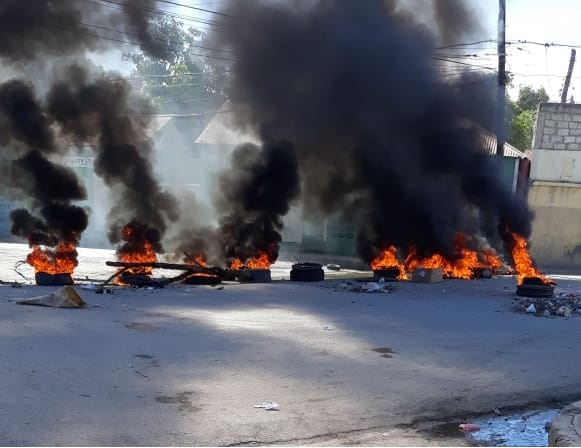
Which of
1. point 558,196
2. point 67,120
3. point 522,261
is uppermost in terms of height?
point 67,120

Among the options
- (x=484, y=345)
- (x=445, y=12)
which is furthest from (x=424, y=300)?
(x=445, y=12)

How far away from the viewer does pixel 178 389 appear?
541 cm

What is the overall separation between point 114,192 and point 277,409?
11.5m

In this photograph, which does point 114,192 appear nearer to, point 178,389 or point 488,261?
point 488,261

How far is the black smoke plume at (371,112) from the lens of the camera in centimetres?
1568

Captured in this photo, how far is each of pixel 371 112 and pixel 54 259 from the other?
26.2ft

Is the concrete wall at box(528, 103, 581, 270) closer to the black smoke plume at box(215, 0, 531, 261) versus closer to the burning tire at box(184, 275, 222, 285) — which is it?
the black smoke plume at box(215, 0, 531, 261)

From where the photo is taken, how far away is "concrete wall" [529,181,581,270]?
19.9 metres

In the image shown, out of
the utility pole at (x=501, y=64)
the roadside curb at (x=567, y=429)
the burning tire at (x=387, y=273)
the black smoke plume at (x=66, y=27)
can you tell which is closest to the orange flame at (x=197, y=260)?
the burning tire at (x=387, y=273)

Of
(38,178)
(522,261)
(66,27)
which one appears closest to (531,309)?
(522,261)

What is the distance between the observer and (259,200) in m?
15.3

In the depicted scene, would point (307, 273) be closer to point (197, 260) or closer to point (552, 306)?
point (197, 260)

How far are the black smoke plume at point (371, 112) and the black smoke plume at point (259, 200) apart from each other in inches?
8.1

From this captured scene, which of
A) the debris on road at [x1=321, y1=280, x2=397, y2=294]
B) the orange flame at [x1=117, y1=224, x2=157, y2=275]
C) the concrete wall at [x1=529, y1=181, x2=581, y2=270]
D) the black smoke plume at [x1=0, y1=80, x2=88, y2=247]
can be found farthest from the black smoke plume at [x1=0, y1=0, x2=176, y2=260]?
the concrete wall at [x1=529, y1=181, x2=581, y2=270]
